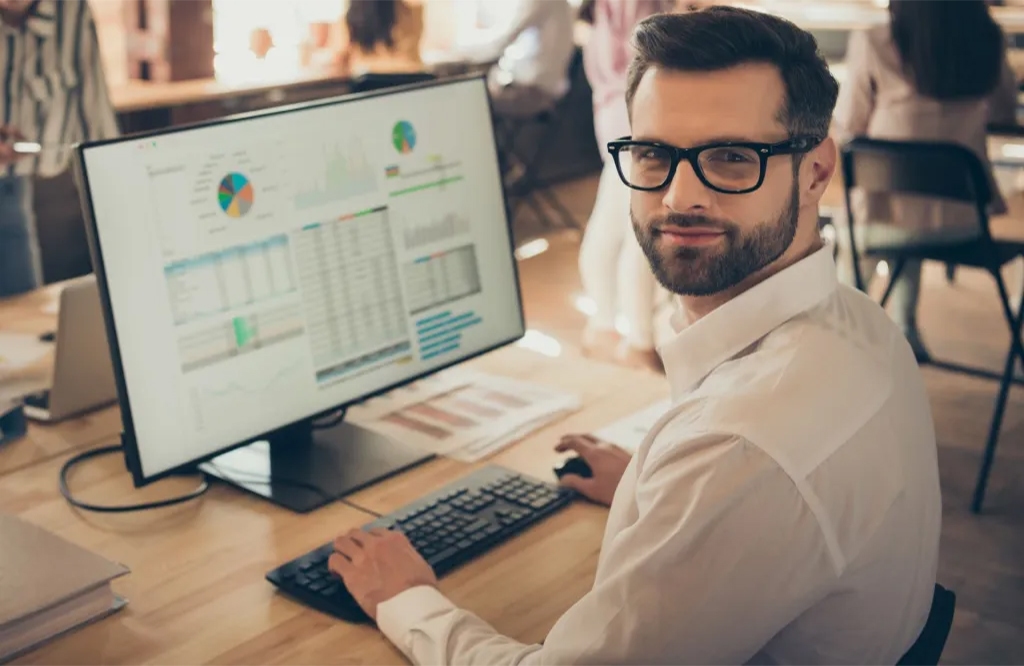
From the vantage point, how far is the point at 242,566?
4.68ft

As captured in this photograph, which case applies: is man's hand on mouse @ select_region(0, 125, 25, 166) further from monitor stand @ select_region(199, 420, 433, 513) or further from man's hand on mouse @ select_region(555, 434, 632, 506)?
man's hand on mouse @ select_region(555, 434, 632, 506)

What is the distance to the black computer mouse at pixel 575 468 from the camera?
1.66 metres

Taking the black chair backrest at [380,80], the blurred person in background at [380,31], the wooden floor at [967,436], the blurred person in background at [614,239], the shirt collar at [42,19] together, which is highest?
the shirt collar at [42,19]

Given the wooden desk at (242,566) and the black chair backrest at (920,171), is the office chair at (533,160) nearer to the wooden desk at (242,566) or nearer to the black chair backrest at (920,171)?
the black chair backrest at (920,171)

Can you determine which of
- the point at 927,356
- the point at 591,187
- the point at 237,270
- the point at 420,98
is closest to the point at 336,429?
the point at 237,270

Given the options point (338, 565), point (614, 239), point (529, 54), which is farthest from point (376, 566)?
point (529, 54)

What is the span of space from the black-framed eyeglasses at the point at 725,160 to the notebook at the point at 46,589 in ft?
2.28

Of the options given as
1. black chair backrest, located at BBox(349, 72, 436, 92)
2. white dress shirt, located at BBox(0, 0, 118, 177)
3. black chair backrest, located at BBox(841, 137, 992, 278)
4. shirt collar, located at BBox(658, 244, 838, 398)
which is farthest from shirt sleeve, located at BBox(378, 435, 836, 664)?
white dress shirt, located at BBox(0, 0, 118, 177)

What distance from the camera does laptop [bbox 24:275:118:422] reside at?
1812 millimetres

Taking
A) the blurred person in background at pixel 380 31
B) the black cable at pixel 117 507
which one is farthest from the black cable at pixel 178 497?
the blurred person in background at pixel 380 31

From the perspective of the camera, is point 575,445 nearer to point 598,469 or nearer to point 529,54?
point 598,469

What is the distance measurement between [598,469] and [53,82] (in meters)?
2.60

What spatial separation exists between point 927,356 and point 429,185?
270 centimetres

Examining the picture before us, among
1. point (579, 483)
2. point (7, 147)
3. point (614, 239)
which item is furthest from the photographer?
point (614, 239)
